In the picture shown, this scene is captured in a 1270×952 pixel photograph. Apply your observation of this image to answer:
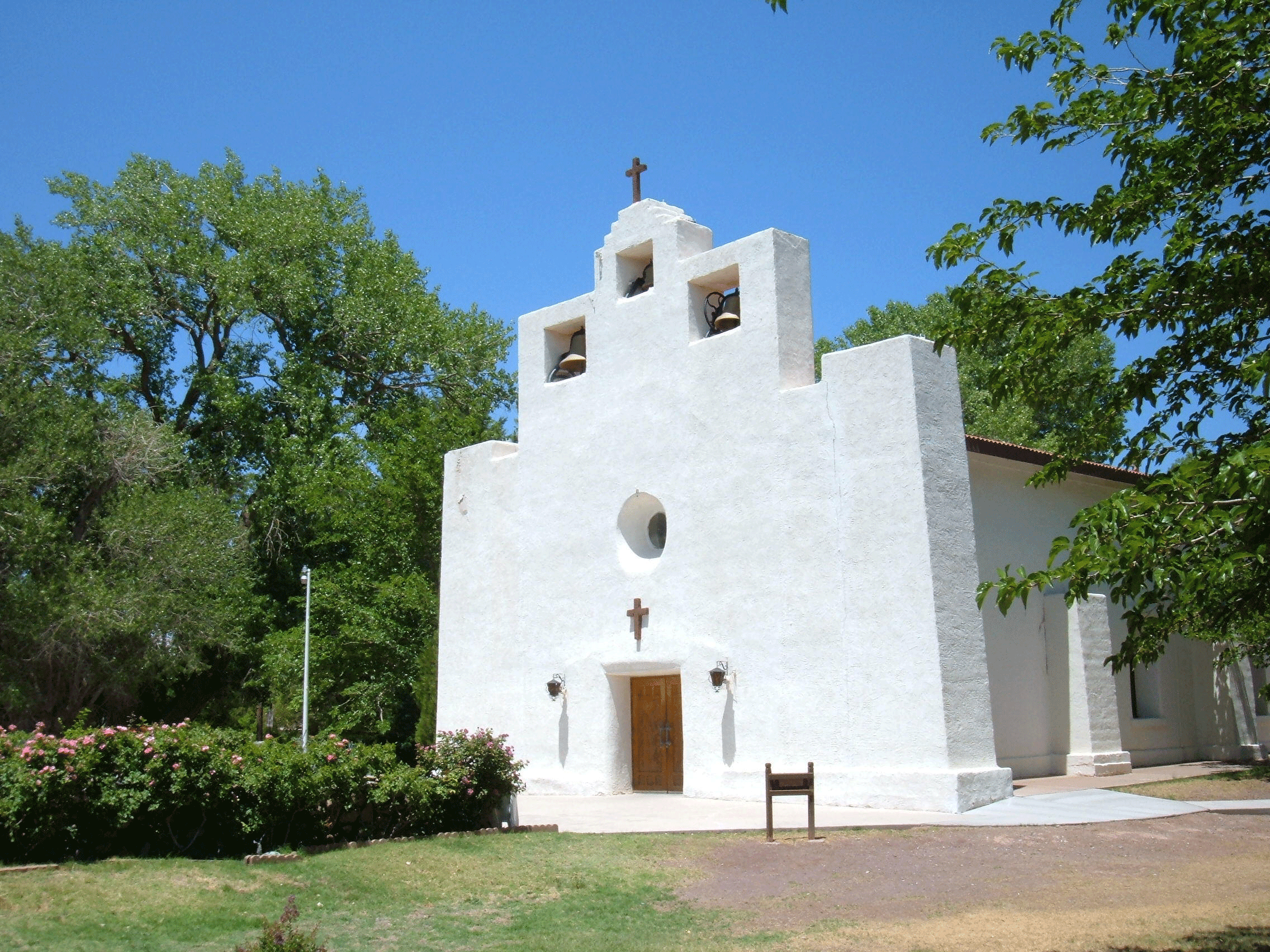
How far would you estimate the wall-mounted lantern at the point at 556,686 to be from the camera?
1766 cm

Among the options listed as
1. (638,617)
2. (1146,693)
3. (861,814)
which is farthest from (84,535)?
(1146,693)

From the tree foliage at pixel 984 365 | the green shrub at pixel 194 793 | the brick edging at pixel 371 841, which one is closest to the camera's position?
the green shrub at pixel 194 793

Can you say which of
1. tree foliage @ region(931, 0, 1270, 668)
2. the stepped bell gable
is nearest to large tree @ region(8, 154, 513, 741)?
the stepped bell gable

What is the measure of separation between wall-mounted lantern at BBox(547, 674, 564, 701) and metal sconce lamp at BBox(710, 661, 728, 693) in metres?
2.98

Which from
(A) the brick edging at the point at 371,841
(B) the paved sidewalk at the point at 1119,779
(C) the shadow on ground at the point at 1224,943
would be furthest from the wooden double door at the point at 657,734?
(C) the shadow on ground at the point at 1224,943

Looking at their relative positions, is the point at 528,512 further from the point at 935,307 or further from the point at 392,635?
the point at 935,307

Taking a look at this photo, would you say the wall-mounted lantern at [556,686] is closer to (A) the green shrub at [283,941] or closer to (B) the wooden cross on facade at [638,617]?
(B) the wooden cross on facade at [638,617]

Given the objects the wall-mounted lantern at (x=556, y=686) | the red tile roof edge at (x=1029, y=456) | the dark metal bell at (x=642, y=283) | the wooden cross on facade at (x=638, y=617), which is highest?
the dark metal bell at (x=642, y=283)

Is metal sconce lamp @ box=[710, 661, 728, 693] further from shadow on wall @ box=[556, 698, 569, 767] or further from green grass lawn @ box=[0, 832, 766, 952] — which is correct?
green grass lawn @ box=[0, 832, 766, 952]

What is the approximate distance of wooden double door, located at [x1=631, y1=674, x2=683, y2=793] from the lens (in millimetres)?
16656

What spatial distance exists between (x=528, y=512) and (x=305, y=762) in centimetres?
871

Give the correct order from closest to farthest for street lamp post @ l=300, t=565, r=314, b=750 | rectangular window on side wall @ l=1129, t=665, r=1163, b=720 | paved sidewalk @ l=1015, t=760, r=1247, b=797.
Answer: paved sidewalk @ l=1015, t=760, r=1247, b=797
rectangular window on side wall @ l=1129, t=665, r=1163, b=720
street lamp post @ l=300, t=565, r=314, b=750

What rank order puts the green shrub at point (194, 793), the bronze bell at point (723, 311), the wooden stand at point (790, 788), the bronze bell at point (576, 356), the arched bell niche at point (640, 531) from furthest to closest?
the bronze bell at point (576, 356)
the arched bell niche at point (640, 531)
the bronze bell at point (723, 311)
the wooden stand at point (790, 788)
the green shrub at point (194, 793)

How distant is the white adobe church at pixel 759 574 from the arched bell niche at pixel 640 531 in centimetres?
5
